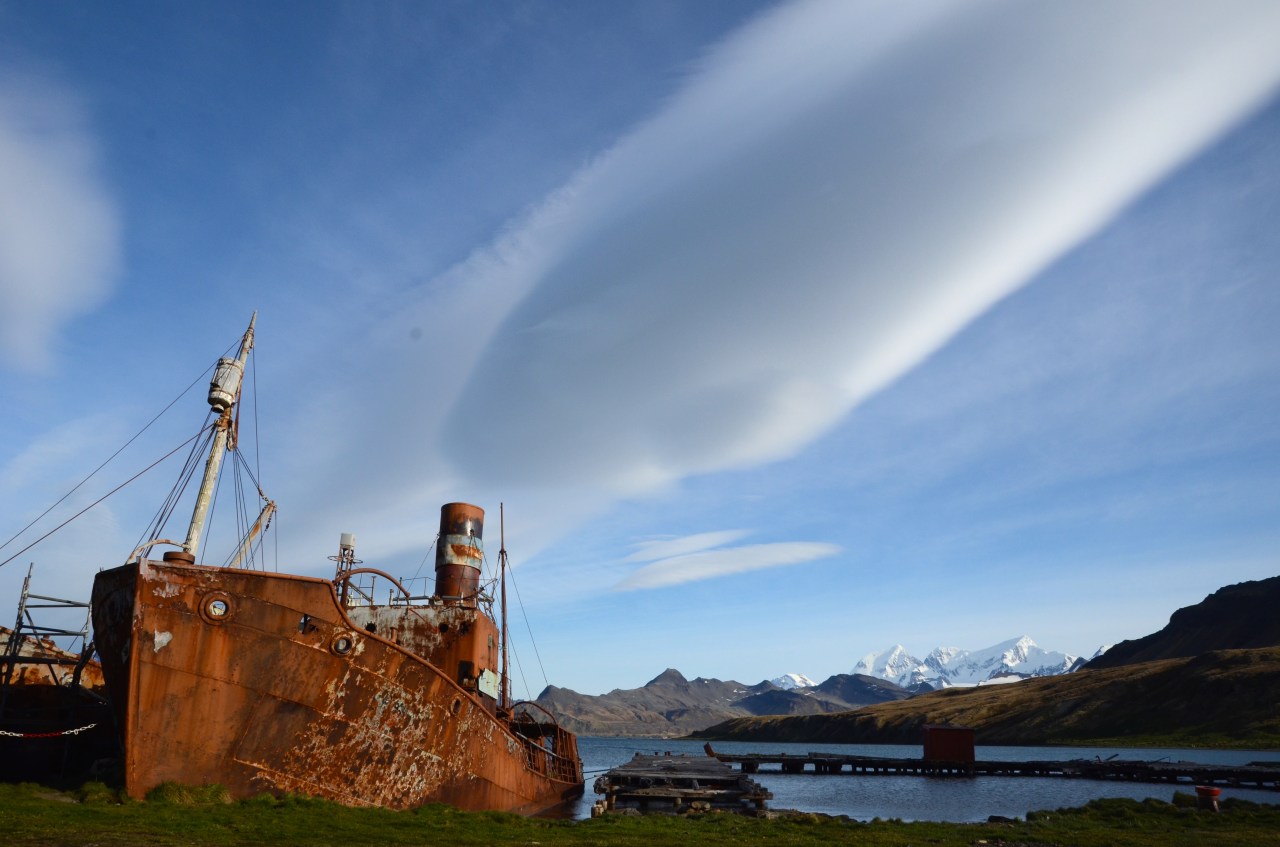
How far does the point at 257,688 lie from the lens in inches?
663

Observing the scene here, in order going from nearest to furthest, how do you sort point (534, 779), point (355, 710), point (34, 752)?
point (355, 710) → point (34, 752) → point (534, 779)

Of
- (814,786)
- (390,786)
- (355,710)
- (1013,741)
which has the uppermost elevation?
(355,710)

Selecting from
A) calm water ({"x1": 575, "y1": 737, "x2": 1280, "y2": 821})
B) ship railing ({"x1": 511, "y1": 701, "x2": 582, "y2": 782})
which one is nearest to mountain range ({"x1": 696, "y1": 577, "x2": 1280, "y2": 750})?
calm water ({"x1": 575, "y1": 737, "x2": 1280, "y2": 821})

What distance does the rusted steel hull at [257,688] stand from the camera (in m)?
16.1

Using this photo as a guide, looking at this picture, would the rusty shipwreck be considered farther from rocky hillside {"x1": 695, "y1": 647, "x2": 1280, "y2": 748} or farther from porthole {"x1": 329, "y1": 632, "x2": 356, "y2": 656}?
rocky hillside {"x1": 695, "y1": 647, "x2": 1280, "y2": 748}

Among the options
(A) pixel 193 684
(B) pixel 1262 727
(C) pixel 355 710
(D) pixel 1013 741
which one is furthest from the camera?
(D) pixel 1013 741

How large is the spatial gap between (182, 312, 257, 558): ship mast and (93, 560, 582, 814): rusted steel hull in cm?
280

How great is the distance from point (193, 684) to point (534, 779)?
54.4ft

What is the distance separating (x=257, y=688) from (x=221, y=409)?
890 centimetres

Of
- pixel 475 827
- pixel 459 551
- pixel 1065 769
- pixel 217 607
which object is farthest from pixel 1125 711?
pixel 217 607

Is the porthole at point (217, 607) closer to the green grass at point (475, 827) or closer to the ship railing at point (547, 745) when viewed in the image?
the green grass at point (475, 827)

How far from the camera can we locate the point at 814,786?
57656 millimetres

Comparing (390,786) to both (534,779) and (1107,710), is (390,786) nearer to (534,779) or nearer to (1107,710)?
(534,779)

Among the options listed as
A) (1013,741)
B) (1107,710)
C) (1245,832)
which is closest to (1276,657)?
(1107,710)
